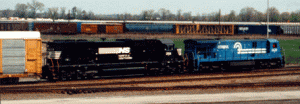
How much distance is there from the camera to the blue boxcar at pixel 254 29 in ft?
169

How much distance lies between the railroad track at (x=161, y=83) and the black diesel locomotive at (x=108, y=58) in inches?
26.1

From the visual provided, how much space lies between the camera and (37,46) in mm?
15969

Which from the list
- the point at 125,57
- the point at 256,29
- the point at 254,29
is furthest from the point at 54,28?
the point at 256,29

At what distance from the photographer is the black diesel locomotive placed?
56.9 ft

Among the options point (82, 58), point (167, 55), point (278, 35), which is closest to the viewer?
point (82, 58)

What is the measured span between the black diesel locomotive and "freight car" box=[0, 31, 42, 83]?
3.67 ft

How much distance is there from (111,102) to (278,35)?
48280 mm

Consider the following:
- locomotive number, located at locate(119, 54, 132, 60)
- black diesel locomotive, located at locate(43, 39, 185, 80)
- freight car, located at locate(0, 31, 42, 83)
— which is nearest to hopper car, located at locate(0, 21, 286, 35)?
black diesel locomotive, located at locate(43, 39, 185, 80)

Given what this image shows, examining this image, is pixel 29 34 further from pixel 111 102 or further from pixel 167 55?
pixel 167 55

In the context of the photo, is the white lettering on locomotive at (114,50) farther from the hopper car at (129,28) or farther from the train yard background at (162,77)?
the hopper car at (129,28)

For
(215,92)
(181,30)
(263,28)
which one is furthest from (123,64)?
(263,28)

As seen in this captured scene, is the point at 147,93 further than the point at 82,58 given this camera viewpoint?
No

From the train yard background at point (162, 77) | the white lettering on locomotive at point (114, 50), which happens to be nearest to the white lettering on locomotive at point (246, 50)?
the train yard background at point (162, 77)

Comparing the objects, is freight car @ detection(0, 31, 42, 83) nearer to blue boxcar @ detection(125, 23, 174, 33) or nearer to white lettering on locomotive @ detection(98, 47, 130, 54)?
white lettering on locomotive @ detection(98, 47, 130, 54)
